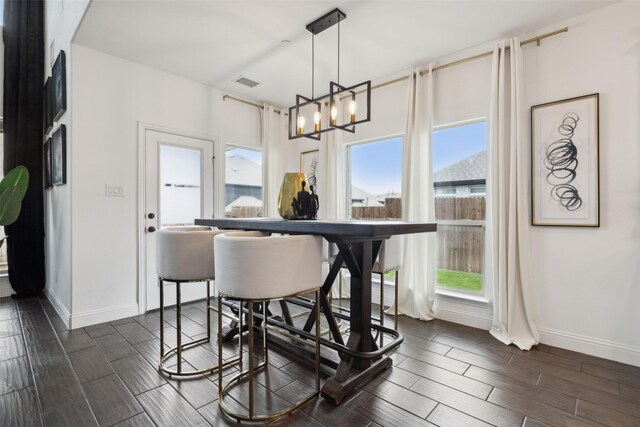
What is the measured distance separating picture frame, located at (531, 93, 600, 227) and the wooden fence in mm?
533

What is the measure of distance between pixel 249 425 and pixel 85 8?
3174 millimetres

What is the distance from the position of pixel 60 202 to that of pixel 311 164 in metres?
2.98

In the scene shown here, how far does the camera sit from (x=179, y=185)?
3.69 metres

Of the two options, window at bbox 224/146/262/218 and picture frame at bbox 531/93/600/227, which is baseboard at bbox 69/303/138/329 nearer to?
window at bbox 224/146/262/218

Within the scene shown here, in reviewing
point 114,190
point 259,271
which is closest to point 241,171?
point 114,190

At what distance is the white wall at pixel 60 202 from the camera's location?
292 centimetres

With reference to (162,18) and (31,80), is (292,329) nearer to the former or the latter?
(162,18)

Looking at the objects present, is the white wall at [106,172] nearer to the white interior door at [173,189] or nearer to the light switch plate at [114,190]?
the light switch plate at [114,190]

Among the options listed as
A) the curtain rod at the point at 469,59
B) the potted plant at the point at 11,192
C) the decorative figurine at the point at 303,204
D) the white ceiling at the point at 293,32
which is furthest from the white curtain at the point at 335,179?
the potted plant at the point at 11,192

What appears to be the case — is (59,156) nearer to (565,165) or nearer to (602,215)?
(565,165)

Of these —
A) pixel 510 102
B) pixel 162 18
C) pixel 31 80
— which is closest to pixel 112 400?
pixel 162 18

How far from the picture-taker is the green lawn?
317 centimetres

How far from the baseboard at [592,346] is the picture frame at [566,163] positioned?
901mm

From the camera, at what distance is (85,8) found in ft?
7.98
